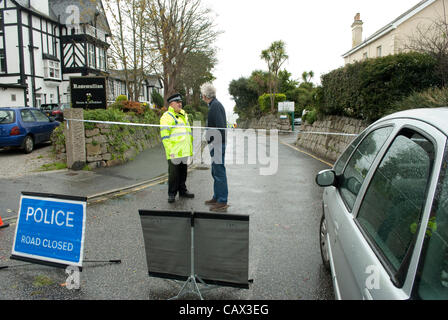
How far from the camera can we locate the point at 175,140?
21.1ft

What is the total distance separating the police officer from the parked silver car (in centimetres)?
391

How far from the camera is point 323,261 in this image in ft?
13.0

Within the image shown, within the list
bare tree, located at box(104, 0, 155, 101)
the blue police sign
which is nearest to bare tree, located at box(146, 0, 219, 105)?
bare tree, located at box(104, 0, 155, 101)

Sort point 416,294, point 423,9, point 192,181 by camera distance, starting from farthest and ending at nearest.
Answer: point 423,9
point 192,181
point 416,294

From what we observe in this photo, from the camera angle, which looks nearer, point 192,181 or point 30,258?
point 30,258

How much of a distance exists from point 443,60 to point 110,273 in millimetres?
9590

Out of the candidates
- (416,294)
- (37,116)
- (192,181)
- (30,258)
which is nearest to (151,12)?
(37,116)

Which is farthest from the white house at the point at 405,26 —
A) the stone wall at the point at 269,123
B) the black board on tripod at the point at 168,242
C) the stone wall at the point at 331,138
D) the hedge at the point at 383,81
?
the black board on tripod at the point at 168,242

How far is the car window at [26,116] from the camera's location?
38.6 feet

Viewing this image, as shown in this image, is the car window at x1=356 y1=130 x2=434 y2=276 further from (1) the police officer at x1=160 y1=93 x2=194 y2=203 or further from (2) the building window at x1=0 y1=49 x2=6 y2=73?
(2) the building window at x1=0 y1=49 x2=6 y2=73

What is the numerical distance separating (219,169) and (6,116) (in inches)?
340

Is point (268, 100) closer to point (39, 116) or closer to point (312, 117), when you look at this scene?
point (312, 117)

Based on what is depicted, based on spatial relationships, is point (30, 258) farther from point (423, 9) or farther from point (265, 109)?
point (265, 109)

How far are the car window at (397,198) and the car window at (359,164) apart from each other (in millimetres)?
294
